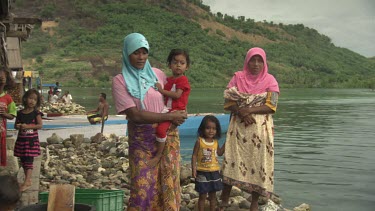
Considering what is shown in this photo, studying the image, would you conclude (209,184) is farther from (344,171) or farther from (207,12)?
(207,12)

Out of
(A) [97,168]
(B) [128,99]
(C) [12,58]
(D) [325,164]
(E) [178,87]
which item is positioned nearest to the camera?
(B) [128,99]

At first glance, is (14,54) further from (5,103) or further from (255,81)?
(255,81)

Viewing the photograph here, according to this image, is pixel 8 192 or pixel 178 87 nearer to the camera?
pixel 8 192

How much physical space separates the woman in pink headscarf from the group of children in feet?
0.56

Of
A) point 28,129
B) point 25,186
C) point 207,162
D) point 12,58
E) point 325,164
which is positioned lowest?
point 325,164

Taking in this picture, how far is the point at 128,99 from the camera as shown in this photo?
11.4ft

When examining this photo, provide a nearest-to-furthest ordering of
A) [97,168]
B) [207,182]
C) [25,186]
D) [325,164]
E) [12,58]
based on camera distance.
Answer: [207,182] < [25,186] < [97,168] < [12,58] < [325,164]

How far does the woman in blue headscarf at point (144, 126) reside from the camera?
3447 mm

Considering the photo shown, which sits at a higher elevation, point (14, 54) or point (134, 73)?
point (14, 54)

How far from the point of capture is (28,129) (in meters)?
5.91

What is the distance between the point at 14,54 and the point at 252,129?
7.97 metres

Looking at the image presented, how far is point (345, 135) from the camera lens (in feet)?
56.3

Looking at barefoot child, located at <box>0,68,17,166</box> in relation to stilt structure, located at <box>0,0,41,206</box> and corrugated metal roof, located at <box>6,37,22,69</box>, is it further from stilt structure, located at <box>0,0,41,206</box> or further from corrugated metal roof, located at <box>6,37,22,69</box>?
corrugated metal roof, located at <box>6,37,22,69</box>

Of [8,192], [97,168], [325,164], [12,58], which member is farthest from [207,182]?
[12,58]
